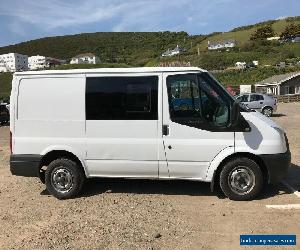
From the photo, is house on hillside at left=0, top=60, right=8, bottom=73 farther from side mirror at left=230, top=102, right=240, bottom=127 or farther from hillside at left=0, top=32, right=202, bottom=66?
side mirror at left=230, top=102, right=240, bottom=127

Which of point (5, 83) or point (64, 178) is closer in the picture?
point (64, 178)

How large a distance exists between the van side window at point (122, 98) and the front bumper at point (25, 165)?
4.28 ft

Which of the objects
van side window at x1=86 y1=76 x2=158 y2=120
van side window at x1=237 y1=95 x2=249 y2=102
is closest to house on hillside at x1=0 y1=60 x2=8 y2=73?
van side window at x1=237 y1=95 x2=249 y2=102

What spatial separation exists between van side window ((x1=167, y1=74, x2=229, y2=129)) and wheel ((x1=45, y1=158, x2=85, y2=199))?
2044 millimetres

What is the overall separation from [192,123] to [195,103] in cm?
35

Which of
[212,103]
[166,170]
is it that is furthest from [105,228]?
[212,103]

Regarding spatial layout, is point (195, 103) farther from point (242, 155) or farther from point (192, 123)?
point (242, 155)

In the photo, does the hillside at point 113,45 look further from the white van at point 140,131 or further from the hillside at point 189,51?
the white van at point 140,131

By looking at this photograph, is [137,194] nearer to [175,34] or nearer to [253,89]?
[253,89]

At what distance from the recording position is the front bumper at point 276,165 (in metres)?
6.94

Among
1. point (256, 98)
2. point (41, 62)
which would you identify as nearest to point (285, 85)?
point (256, 98)

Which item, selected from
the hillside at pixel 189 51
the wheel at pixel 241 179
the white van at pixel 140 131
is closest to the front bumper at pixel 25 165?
the white van at pixel 140 131

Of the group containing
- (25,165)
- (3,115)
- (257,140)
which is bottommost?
(25,165)

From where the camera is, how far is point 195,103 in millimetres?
7066
